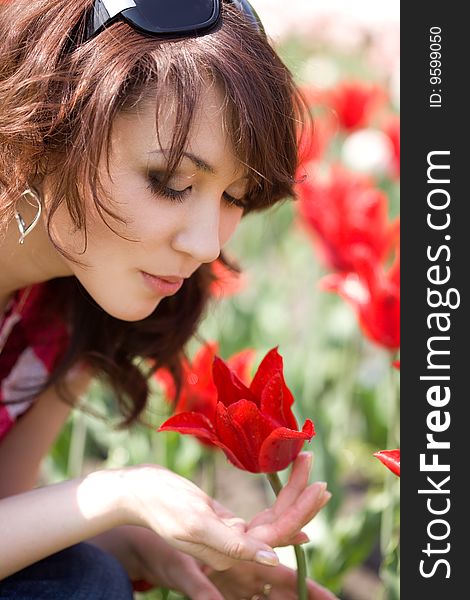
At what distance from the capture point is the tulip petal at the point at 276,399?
3.40 feet

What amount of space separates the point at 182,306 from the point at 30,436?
0.33m

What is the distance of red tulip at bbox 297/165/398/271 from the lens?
194cm

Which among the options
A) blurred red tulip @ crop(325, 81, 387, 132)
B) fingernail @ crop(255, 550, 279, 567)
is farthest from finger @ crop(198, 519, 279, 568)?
blurred red tulip @ crop(325, 81, 387, 132)

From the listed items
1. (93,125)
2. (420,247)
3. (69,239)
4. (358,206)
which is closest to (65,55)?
(93,125)

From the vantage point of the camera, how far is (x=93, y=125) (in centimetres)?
108

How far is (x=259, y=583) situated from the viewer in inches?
52.5

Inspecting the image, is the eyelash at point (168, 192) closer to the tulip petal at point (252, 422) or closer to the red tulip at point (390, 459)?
the tulip petal at point (252, 422)

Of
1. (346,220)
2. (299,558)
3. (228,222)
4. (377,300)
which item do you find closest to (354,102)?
(346,220)

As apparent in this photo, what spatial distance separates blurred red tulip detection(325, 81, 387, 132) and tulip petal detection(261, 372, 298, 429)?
2142mm

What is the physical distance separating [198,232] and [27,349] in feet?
1.62

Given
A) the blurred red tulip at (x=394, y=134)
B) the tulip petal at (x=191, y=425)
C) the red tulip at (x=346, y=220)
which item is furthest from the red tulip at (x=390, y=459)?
the blurred red tulip at (x=394, y=134)

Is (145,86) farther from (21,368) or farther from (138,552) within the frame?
(138,552)

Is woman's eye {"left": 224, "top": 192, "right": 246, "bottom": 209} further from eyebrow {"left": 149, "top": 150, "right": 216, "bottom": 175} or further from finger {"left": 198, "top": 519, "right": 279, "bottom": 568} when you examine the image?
finger {"left": 198, "top": 519, "right": 279, "bottom": 568}

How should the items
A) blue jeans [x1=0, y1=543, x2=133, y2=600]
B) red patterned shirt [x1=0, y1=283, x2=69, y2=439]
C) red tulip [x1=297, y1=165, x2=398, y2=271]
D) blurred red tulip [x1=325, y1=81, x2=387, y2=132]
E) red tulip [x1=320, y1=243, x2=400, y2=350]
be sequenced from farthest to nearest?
blurred red tulip [x1=325, y1=81, x2=387, y2=132] → red tulip [x1=297, y1=165, x2=398, y2=271] → red tulip [x1=320, y1=243, x2=400, y2=350] → red patterned shirt [x1=0, y1=283, x2=69, y2=439] → blue jeans [x1=0, y1=543, x2=133, y2=600]
